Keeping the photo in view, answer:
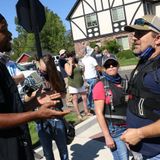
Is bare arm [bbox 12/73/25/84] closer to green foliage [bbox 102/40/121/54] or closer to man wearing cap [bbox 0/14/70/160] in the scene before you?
man wearing cap [bbox 0/14/70/160]

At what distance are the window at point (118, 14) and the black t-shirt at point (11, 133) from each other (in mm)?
39897

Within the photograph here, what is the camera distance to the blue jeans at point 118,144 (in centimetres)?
460

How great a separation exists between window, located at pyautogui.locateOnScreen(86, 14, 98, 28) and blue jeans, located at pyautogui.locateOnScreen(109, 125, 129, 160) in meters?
39.8

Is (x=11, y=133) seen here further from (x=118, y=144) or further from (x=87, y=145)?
(x=87, y=145)

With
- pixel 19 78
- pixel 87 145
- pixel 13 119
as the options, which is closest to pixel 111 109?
pixel 13 119

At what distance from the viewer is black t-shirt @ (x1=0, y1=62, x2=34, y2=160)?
3006 millimetres

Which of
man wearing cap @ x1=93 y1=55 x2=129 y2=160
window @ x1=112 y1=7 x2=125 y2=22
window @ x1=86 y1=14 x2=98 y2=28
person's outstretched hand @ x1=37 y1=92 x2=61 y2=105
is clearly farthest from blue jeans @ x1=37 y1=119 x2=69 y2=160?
window @ x1=86 y1=14 x2=98 y2=28

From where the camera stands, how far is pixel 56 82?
17.9 ft

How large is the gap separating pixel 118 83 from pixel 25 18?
1843 millimetres

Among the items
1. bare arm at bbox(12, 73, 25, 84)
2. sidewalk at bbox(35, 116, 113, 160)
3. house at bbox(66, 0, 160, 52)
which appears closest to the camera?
bare arm at bbox(12, 73, 25, 84)

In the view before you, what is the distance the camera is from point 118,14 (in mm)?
42688

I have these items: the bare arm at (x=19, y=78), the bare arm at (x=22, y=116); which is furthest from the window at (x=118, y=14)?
the bare arm at (x=22, y=116)

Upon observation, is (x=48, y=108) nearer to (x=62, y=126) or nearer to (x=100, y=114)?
(x=100, y=114)

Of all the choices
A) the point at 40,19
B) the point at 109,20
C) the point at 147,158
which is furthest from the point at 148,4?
the point at 147,158
